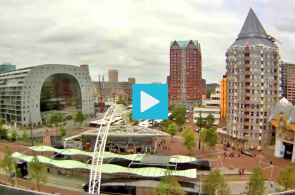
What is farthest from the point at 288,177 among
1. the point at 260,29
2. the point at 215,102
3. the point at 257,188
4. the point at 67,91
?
the point at 67,91

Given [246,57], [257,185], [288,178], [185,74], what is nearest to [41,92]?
[246,57]

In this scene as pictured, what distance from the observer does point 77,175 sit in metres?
36.1

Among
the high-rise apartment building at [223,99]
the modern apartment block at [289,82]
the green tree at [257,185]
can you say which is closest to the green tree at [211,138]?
the green tree at [257,185]

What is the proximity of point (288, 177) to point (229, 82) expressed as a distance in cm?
3048

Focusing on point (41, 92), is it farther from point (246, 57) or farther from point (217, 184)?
point (217, 184)

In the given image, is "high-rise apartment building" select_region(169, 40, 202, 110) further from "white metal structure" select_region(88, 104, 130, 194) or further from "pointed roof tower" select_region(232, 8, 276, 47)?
"white metal structure" select_region(88, 104, 130, 194)

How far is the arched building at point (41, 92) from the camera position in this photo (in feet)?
268

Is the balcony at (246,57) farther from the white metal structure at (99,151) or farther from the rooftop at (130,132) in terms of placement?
the white metal structure at (99,151)

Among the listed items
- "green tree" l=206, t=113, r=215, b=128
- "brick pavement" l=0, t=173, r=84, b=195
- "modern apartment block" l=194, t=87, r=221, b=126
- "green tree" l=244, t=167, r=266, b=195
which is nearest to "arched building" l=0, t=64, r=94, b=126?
"modern apartment block" l=194, t=87, r=221, b=126

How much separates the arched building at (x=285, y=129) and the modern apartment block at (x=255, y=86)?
3.26m

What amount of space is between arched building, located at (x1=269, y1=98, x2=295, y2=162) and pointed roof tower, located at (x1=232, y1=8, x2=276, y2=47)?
12729 millimetres

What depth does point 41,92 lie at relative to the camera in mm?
86125

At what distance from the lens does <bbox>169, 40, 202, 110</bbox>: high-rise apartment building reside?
126438 millimetres

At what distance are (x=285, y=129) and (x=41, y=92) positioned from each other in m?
73.2
